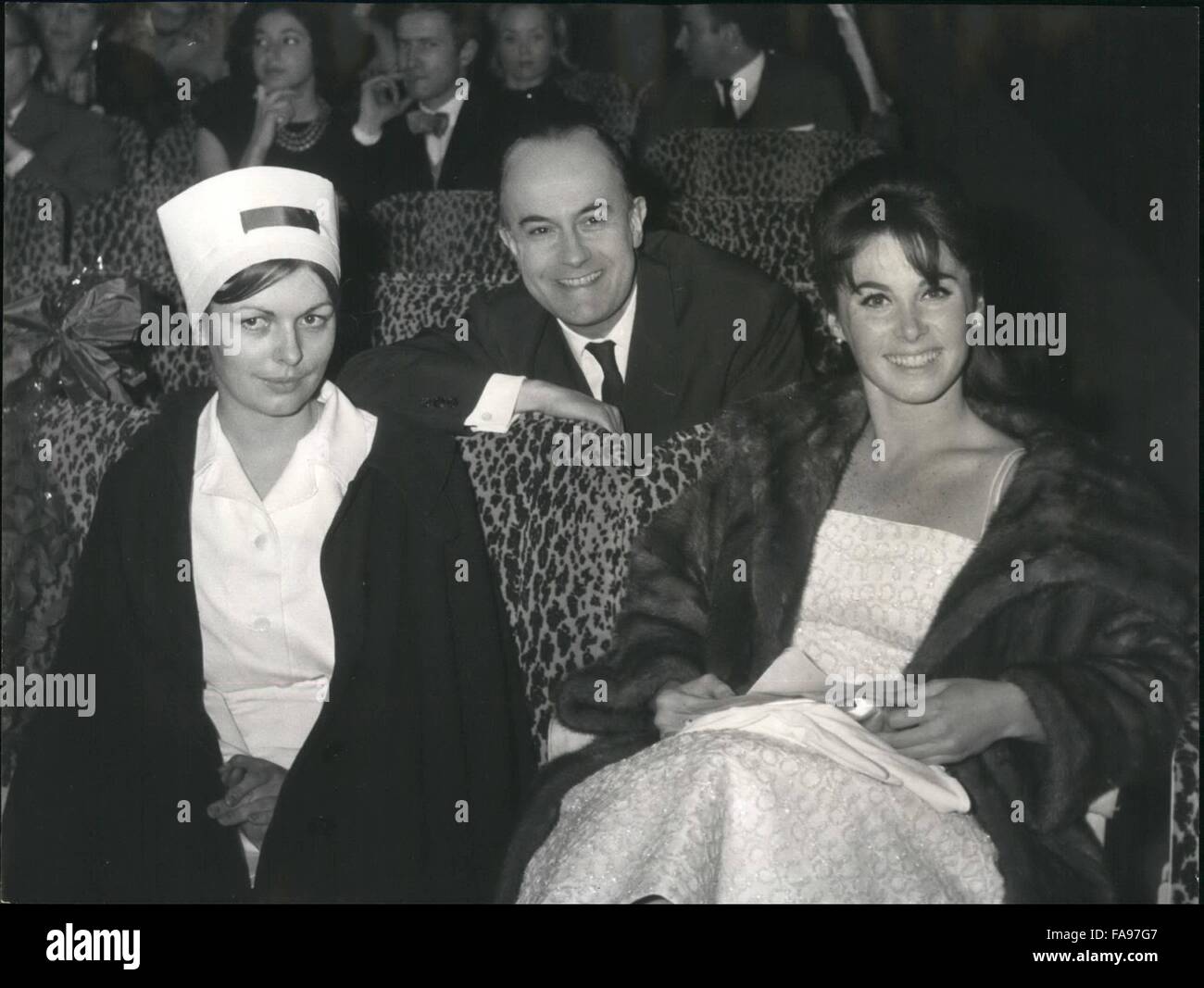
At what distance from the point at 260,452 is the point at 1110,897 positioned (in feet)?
4.66

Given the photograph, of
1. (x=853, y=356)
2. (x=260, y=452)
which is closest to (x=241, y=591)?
(x=260, y=452)

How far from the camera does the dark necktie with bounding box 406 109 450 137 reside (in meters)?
2.56

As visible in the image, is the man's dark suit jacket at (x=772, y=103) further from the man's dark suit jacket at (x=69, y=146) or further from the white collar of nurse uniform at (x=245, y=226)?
the man's dark suit jacket at (x=69, y=146)

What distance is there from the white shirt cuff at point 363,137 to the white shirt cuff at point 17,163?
57 cm

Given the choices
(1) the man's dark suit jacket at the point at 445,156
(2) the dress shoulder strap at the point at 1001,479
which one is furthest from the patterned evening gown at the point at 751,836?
(1) the man's dark suit jacket at the point at 445,156

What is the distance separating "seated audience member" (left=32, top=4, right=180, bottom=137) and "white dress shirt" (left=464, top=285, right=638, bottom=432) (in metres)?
0.79

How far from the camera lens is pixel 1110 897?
7.07 ft

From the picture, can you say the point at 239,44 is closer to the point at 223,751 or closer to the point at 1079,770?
the point at 223,751

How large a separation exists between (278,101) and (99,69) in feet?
1.25

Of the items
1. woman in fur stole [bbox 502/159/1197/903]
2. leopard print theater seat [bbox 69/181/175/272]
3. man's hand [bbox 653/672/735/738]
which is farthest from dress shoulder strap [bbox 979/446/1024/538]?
leopard print theater seat [bbox 69/181/175/272]

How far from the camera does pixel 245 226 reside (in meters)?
2.26

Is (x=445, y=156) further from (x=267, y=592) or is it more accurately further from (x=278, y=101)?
(x=267, y=592)

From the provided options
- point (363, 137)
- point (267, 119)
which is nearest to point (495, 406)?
point (363, 137)

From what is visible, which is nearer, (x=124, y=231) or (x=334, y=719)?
(x=334, y=719)
